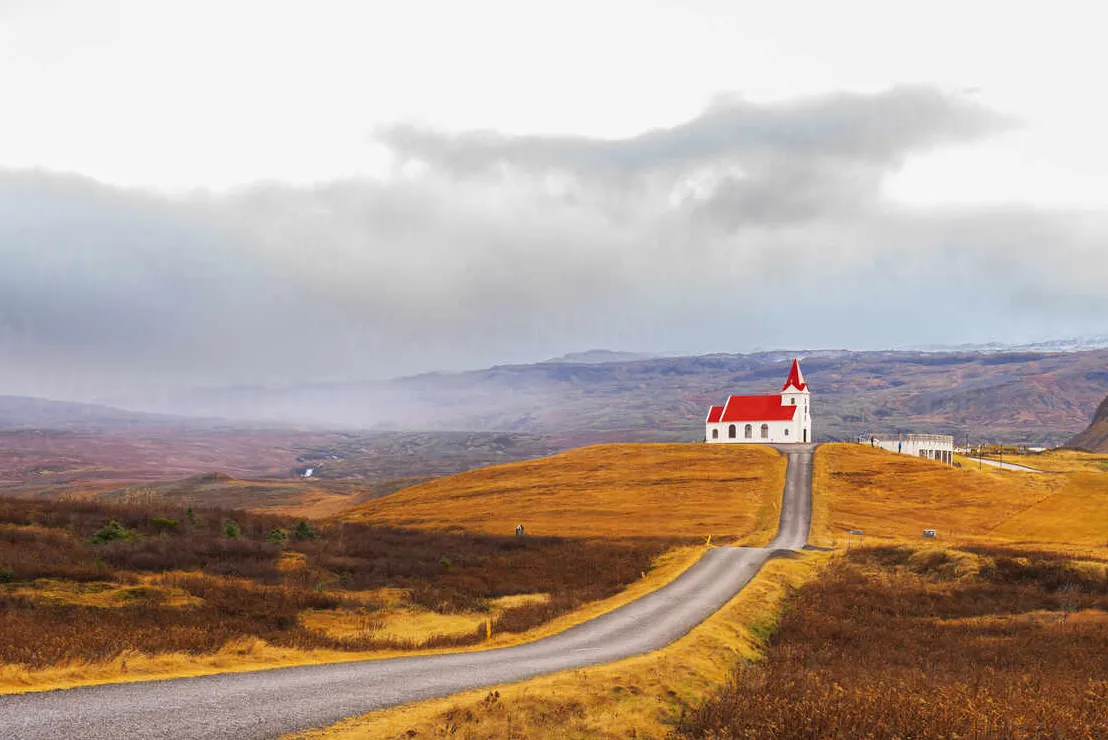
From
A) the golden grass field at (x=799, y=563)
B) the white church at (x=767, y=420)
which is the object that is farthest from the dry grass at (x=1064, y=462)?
the white church at (x=767, y=420)

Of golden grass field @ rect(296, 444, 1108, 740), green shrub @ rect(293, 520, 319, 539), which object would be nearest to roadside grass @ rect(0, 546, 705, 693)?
golden grass field @ rect(296, 444, 1108, 740)

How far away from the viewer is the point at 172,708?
13.6 m

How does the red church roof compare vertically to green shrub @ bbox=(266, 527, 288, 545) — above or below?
above

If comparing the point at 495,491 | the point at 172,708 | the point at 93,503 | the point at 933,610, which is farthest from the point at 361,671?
the point at 495,491

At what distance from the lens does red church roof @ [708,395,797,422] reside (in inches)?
3799

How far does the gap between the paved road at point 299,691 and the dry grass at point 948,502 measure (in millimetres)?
33029

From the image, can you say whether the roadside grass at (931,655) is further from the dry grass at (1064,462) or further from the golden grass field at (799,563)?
the dry grass at (1064,462)

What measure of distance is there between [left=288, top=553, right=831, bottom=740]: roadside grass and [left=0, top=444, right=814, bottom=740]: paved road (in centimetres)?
97

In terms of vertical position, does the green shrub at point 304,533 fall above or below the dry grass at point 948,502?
above

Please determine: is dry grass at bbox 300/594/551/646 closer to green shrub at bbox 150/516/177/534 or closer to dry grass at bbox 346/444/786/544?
green shrub at bbox 150/516/177/534

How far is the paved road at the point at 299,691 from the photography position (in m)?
12.6

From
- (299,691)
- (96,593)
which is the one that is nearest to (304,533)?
(96,593)

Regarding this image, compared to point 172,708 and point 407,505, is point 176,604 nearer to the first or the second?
point 172,708

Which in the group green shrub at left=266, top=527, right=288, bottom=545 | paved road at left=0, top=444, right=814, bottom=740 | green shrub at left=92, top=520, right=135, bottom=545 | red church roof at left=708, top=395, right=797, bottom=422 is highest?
red church roof at left=708, top=395, right=797, bottom=422
